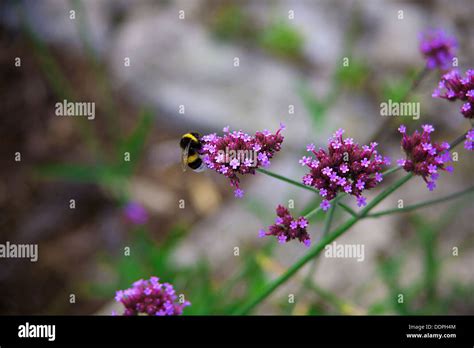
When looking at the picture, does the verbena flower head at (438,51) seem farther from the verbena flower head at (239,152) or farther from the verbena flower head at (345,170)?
the verbena flower head at (239,152)

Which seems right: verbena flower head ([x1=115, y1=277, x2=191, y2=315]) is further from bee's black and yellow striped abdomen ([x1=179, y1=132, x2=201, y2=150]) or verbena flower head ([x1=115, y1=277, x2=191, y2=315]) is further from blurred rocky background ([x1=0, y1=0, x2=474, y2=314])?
blurred rocky background ([x1=0, y1=0, x2=474, y2=314])

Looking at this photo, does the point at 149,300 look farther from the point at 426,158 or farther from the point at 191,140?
the point at 426,158

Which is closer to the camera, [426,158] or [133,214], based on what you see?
[426,158]

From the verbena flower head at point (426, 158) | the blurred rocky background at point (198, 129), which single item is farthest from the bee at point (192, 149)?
the blurred rocky background at point (198, 129)

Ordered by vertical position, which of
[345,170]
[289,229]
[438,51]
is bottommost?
[289,229]

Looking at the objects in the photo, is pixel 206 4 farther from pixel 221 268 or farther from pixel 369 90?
pixel 221 268

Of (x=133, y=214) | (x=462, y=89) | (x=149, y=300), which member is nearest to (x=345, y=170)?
(x=462, y=89)

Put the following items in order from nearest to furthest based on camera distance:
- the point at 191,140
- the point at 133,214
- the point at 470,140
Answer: the point at 470,140, the point at 191,140, the point at 133,214
